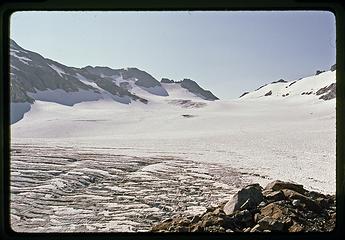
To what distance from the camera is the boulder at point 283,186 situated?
279 centimetres

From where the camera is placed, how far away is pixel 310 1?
1.82 meters

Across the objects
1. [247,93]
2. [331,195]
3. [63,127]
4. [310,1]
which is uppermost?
[310,1]

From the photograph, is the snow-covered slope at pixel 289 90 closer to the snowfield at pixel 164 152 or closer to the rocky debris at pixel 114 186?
the snowfield at pixel 164 152

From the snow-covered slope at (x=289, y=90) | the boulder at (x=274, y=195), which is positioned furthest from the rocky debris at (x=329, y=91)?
the boulder at (x=274, y=195)

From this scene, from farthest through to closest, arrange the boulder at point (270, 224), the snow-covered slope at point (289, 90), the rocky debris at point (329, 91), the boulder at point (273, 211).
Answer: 1. the snow-covered slope at point (289, 90)
2. the boulder at point (273, 211)
3. the boulder at point (270, 224)
4. the rocky debris at point (329, 91)

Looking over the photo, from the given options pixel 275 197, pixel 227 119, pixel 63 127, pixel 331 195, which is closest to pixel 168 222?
pixel 275 197

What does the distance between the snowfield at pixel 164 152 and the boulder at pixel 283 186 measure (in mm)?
49

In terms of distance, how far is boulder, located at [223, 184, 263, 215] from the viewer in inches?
104

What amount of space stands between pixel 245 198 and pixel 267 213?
402 millimetres

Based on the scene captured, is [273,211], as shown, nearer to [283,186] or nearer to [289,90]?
[283,186]

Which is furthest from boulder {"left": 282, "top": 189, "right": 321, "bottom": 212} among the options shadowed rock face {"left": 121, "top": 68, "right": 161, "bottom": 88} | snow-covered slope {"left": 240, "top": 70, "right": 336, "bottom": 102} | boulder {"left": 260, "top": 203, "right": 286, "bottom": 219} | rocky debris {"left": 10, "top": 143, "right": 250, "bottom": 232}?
shadowed rock face {"left": 121, "top": 68, "right": 161, "bottom": 88}

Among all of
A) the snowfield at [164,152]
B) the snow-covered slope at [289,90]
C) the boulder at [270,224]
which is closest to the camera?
the boulder at [270,224]

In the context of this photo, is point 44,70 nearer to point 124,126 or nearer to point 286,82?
point 124,126

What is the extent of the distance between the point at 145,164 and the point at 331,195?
1.58 meters
